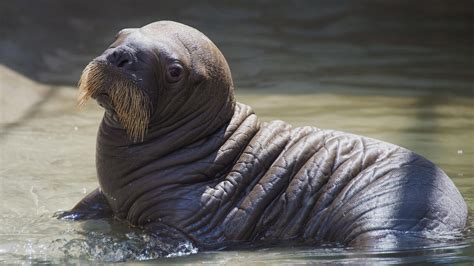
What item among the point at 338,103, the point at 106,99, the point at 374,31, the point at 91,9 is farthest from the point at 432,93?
the point at 106,99

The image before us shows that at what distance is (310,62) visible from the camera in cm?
1323

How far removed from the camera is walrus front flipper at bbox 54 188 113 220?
7.06 metres

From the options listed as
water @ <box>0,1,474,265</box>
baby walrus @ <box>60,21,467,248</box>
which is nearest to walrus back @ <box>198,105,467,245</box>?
baby walrus @ <box>60,21,467,248</box>

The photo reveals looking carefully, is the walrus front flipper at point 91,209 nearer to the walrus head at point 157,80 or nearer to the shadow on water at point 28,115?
the walrus head at point 157,80

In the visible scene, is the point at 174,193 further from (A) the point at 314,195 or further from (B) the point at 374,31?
(B) the point at 374,31

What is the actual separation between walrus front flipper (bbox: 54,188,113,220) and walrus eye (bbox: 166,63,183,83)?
3.35ft

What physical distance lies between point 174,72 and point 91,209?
1.18 m

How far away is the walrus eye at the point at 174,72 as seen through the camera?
21.4 ft

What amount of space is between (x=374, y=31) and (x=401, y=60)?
58.3 inches

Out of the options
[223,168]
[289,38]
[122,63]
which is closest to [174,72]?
[122,63]

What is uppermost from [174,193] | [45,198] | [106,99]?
[106,99]

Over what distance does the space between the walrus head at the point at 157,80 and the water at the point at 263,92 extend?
72 centimetres

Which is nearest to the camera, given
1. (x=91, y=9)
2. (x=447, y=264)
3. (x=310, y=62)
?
(x=447, y=264)

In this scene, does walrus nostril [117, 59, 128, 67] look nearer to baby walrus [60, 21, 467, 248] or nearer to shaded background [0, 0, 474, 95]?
baby walrus [60, 21, 467, 248]
